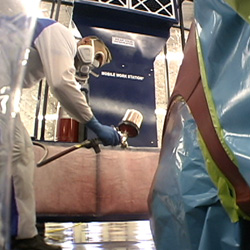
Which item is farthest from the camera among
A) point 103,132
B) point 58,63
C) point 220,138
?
point 103,132

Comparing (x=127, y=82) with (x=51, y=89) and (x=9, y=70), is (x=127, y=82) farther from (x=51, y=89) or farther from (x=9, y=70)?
(x=9, y=70)

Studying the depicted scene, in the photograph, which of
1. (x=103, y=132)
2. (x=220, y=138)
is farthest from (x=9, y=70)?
(x=103, y=132)

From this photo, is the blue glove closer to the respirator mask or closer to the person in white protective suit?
the person in white protective suit

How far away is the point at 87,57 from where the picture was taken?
182cm

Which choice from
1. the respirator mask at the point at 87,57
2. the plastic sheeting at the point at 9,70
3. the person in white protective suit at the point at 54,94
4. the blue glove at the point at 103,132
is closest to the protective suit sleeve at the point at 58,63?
the person in white protective suit at the point at 54,94

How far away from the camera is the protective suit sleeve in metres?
1.41

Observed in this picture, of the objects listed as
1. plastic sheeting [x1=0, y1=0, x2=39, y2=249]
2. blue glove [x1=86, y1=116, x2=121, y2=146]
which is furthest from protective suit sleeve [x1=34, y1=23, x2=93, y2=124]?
plastic sheeting [x1=0, y1=0, x2=39, y2=249]

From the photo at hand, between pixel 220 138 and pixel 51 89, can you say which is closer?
pixel 220 138

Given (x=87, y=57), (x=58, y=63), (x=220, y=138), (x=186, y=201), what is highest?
(x=87, y=57)

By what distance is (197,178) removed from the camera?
0.60 m

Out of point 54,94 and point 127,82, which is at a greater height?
point 127,82

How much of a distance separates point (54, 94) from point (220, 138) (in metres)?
1.07

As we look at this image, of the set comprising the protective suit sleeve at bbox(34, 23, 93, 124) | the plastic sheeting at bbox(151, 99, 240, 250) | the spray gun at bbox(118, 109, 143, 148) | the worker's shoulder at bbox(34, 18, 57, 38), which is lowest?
the plastic sheeting at bbox(151, 99, 240, 250)

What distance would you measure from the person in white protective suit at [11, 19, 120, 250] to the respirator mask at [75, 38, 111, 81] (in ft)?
0.84
